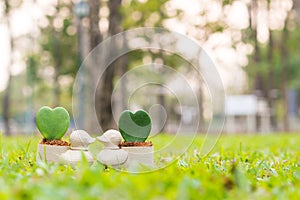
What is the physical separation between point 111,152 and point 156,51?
14632 mm

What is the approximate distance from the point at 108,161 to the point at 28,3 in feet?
63.1

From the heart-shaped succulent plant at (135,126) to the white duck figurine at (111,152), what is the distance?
10 centimetres

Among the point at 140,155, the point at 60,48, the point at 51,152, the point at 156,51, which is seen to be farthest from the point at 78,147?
the point at 60,48

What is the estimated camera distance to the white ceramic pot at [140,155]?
10.4 ft

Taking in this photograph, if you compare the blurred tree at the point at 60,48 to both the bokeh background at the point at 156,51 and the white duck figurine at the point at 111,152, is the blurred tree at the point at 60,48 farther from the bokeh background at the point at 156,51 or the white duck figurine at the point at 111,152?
the white duck figurine at the point at 111,152

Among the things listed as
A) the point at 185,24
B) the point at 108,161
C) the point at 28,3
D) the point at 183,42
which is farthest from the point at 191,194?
the point at 28,3

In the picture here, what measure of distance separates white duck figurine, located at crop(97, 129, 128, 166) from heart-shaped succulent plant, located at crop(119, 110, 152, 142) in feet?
0.34

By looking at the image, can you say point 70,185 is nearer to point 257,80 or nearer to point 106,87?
point 106,87

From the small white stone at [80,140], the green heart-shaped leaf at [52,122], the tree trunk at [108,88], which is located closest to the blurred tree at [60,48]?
the tree trunk at [108,88]

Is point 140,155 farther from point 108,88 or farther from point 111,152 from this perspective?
point 108,88

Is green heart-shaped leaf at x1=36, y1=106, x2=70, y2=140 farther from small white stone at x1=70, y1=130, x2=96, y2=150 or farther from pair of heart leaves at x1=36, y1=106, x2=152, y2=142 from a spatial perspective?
small white stone at x1=70, y1=130, x2=96, y2=150

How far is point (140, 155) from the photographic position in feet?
10.4

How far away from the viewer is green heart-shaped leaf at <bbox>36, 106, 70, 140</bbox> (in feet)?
10.7

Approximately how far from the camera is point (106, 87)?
1206 centimetres
